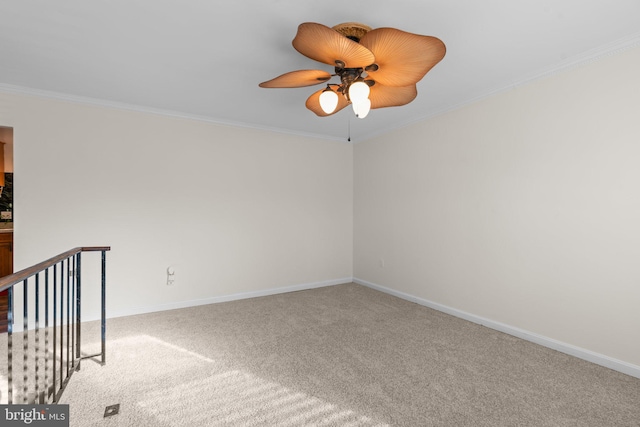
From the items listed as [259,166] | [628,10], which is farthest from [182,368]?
[628,10]

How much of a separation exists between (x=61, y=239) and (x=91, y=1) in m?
2.45

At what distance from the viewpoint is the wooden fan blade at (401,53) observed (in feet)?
5.08

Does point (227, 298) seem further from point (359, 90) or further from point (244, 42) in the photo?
point (359, 90)

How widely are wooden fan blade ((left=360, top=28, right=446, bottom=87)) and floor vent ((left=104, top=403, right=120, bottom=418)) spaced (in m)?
2.43

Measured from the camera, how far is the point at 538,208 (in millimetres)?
2715

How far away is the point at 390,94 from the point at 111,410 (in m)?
2.63

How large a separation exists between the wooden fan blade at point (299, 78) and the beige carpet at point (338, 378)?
196 centimetres

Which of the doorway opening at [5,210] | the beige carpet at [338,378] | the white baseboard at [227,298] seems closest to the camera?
the beige carpet at [338,378]

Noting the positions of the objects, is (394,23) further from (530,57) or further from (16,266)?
(16,266)

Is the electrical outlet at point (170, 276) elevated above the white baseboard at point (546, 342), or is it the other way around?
the electrical outlet at point (170, 276)

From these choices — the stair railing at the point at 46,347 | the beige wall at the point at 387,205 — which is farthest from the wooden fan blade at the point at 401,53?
the stair railing at the point at 46,347

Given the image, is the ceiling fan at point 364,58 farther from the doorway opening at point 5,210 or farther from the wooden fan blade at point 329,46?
the doorway opening at point 5,210

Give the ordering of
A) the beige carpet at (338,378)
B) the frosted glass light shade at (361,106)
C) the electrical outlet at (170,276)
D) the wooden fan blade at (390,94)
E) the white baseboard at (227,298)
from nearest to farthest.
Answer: the beige carpet at (338,378) < the frosted glass light shade at (361,106) < the wooden fan blade at (390,94) < the white baseboard at (227,298) < the electrical outlet at (170,276)

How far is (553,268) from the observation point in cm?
263
